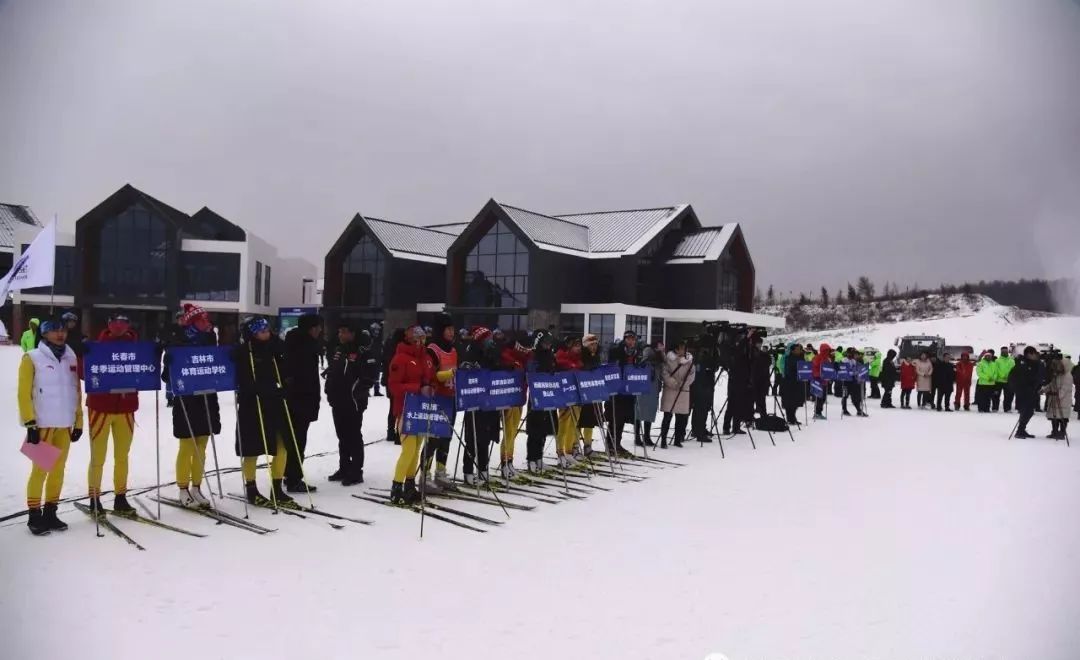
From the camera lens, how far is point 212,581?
4344 mm

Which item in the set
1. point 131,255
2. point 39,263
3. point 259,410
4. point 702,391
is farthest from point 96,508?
point 131,255

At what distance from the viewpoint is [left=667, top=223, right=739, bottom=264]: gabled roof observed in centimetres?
3228

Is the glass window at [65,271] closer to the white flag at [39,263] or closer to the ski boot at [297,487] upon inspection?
the white flag at [39,263]

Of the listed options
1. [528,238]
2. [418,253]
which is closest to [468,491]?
[528,238]

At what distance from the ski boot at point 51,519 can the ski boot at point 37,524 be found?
0.05ft

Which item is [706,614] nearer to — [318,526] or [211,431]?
[318,526]

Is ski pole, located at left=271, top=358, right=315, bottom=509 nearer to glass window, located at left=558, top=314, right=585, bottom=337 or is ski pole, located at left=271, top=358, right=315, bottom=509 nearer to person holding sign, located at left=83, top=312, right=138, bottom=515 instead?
person holding sign, located at left=83, top=312, right=138, bottom=515

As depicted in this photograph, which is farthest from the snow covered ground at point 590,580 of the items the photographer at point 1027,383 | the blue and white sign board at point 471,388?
the photographer at point 1027,383

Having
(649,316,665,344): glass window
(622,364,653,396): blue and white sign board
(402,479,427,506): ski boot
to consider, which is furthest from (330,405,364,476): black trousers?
(649,316,665,344): glass window

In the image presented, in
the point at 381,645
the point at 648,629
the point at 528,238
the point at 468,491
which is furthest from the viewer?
the point at 528,238

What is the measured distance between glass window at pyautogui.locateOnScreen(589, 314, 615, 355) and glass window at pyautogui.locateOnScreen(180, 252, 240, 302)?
2242 cm

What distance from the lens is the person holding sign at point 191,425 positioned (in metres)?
6.04

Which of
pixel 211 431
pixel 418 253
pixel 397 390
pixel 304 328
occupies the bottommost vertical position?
pixel 211 431

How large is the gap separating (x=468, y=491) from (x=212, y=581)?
3.09m
